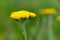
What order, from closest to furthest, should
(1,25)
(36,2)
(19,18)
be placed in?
(19,18) < (1,25) < (36,2)

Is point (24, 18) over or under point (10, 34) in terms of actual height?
over

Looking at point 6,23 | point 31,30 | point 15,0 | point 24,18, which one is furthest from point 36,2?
point 24,18

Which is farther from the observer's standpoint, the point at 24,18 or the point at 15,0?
the point at 15,0

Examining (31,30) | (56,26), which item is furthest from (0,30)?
(56,26)

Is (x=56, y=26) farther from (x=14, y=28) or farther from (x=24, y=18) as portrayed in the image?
(x=24, y=18)

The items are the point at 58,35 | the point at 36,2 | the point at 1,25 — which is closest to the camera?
the point at 58,35

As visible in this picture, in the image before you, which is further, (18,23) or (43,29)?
(18,23)
